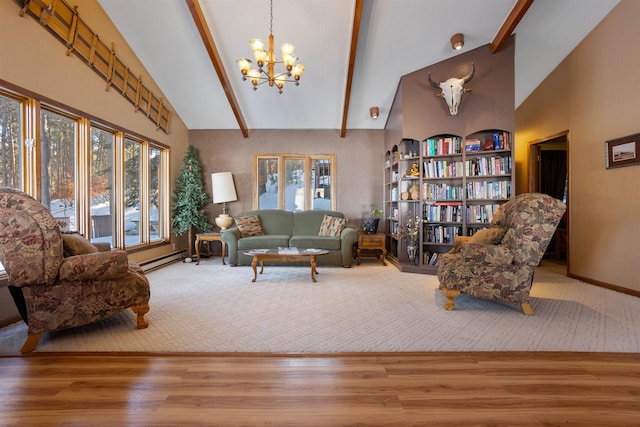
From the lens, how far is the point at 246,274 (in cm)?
477

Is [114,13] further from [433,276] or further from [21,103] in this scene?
[433,276]

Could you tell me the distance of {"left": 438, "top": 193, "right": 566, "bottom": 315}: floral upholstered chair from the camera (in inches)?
112

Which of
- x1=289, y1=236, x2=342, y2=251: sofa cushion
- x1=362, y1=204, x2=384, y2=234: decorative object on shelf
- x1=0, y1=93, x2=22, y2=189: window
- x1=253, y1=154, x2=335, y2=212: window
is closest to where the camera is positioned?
x1=0, y1=93, x2=22, y2=189: window

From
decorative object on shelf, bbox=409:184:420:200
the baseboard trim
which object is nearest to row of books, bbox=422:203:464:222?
decorative object on shelf, bbox=409:184:420:200

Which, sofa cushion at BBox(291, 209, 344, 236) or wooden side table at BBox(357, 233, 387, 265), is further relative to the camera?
sofa cushion at BBox(291, 209, 344, 236)

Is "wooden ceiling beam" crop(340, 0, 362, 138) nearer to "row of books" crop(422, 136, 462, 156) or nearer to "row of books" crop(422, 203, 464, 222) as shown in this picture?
"row of books" crop(422, 136, 462, 156)

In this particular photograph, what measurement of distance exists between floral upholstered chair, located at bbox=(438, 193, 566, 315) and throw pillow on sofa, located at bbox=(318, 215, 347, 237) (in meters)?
2.81

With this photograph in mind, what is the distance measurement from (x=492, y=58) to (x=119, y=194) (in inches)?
234

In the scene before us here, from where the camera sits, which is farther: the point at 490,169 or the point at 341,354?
the point at 490,169

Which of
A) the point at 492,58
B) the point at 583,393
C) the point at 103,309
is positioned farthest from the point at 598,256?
the point at 103,309

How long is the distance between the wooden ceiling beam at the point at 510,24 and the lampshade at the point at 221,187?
199 inches

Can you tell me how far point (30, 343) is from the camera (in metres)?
2.17

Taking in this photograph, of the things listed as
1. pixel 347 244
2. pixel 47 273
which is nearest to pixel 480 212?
pixel 347 244

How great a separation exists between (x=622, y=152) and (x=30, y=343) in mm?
6218
